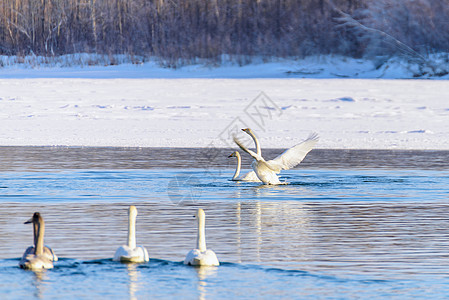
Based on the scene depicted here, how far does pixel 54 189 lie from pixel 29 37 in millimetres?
29197

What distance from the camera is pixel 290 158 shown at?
44.9ft

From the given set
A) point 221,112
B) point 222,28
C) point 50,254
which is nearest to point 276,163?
point 50,254

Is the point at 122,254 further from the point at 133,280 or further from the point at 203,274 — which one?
the point at 203,274

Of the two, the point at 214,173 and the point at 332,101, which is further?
the point at 332,101

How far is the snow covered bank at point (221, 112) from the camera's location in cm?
1955

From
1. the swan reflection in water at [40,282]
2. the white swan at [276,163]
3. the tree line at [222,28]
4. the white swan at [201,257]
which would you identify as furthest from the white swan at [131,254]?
the tree line at [222,28]

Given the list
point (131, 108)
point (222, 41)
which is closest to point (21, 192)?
point (131, 108)

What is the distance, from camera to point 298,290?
685 centimetres

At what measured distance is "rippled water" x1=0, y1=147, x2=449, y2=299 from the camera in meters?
7.04

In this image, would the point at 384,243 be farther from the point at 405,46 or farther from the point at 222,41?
the point at 222,41

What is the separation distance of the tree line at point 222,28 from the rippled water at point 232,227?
17.5m

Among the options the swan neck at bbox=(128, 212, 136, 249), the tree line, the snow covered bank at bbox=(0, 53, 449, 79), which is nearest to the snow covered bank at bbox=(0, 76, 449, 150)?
the snow covered bank at bbox=(0, 53, 449, 79)

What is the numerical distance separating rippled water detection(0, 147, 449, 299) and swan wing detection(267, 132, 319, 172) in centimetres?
34

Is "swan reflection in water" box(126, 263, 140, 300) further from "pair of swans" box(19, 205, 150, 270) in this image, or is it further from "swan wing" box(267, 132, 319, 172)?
"swan wing" box(267, 132, 319, 172)
